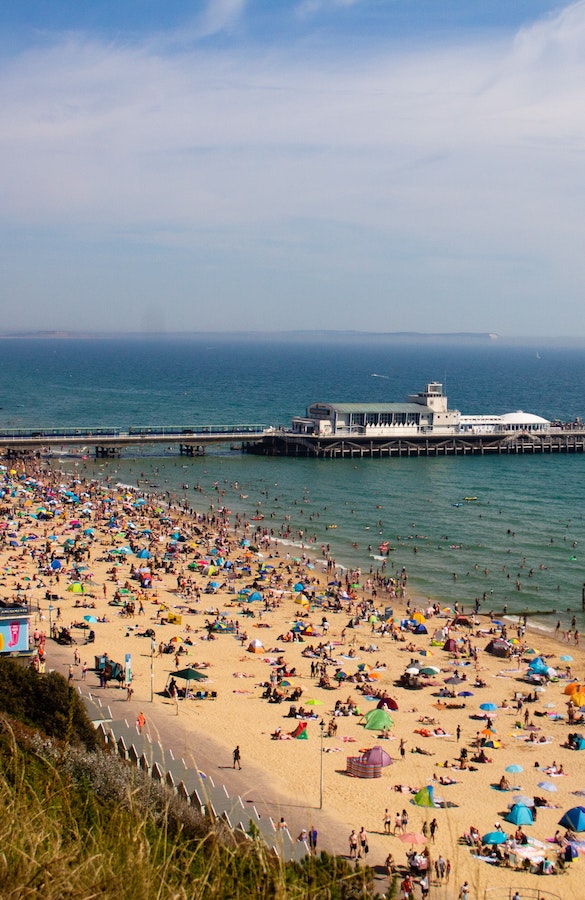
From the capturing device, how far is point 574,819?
2166cm

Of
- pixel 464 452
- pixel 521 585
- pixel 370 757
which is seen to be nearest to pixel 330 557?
pixel 521 585

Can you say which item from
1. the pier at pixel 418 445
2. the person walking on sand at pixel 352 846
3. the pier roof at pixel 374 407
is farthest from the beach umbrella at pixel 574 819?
the pier roof at pixel 374 407

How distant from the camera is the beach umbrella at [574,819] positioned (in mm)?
21547

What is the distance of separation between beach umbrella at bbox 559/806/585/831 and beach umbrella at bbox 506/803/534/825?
701 millimetres

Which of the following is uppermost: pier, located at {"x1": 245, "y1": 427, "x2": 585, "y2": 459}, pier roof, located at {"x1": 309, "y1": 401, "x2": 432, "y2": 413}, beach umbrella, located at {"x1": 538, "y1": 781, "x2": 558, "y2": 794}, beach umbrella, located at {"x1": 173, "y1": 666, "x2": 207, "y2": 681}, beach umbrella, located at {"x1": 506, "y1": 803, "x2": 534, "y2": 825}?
pier roof, located at {"x1": 309, "y1": 401, "x2": 432, "y2": 413}

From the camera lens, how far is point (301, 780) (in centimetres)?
2361

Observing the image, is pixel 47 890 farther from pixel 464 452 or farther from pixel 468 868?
pixel 464 452

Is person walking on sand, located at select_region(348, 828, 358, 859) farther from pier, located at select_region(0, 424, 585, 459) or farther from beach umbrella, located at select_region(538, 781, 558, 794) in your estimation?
pier, located at select_region(0, 424, 585, 459)

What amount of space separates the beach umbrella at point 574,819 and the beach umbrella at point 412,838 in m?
3.56

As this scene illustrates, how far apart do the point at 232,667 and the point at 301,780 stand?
9034mm

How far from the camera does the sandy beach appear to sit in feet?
73.5

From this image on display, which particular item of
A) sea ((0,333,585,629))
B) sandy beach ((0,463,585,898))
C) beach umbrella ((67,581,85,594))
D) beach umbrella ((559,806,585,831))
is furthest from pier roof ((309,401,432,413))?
beach umbrella ((559,806,585,831))

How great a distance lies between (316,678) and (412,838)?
37.6ft

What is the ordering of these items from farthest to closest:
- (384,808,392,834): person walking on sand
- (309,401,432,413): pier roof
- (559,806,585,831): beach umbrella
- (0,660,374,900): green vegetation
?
(309,401,432,413): pier roof
(559,806,585,831): beach umbrella
(384,808,392,834): person walking on sand
(0,660,374,900): green vegetation
